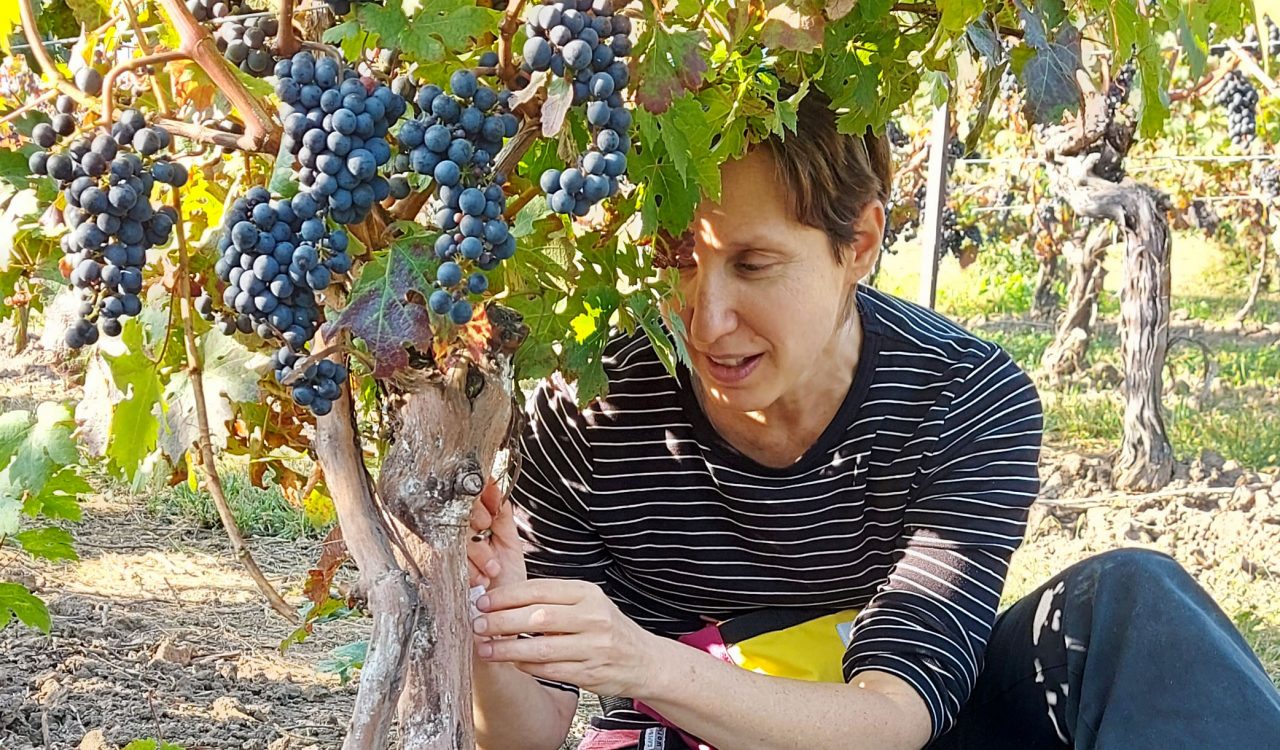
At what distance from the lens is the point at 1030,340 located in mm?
8383

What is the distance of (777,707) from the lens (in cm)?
185

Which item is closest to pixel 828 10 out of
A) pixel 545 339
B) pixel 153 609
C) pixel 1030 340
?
pixel 545 339

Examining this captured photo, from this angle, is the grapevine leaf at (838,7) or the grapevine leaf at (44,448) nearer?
the grapevine leaf at (838,7)

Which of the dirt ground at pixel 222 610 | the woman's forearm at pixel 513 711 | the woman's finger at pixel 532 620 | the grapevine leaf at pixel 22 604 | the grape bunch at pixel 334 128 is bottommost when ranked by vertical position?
the dirt ground at pixel 222 610

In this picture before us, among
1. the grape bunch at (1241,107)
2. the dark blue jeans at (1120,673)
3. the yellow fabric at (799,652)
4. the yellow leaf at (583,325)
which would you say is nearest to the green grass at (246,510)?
the yellow fabric at (799,652)

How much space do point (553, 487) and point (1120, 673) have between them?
920mm

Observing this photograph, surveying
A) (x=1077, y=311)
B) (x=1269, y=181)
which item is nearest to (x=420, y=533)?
(x=1077, y=311)

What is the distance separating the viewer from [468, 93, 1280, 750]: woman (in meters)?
1.87

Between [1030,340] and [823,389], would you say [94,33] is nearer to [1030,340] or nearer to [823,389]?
[823,389]

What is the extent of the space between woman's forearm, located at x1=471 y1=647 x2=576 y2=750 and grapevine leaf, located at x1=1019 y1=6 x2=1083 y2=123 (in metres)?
1.07

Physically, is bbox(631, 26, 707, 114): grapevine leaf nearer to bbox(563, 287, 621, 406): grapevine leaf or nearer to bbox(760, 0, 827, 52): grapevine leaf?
bbox(760, 0, 827, 52): grapevine leaf

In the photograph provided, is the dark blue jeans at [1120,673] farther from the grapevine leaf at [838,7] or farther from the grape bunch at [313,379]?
the grape bunch at [313,379]

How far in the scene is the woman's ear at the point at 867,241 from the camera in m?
2.05

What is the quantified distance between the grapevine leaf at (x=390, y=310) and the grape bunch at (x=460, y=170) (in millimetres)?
18
